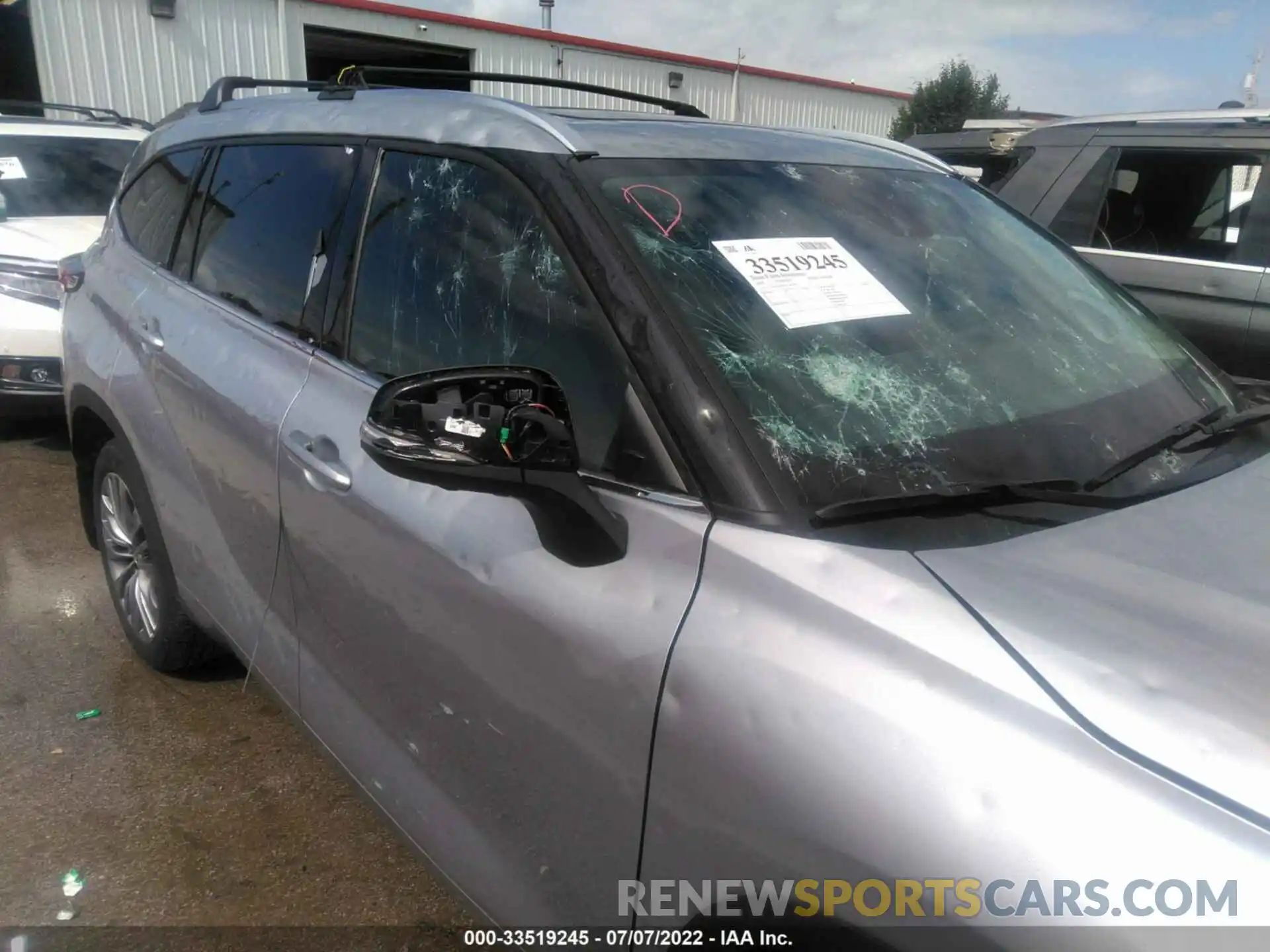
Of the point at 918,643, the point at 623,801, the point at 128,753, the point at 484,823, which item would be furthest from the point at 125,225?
the point at 918,643

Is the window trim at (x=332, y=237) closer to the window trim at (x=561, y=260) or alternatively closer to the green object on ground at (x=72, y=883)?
the window trim at (x=561, y=260)

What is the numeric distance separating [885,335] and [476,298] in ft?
2.56

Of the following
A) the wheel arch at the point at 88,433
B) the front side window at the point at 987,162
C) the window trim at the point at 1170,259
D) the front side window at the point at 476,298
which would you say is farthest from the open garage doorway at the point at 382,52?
the front side window at the point at 476,298

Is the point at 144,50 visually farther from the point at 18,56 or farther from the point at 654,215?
the point at 654,215

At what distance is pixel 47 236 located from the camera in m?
5.62

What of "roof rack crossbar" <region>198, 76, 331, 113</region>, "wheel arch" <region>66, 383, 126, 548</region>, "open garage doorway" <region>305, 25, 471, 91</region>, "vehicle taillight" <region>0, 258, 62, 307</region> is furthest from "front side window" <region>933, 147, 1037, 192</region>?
"open garage doorway" <region>305, 25, 471, 91</region>

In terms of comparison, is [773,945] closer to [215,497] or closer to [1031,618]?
[1031,618]

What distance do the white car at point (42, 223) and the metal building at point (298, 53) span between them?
384 cm

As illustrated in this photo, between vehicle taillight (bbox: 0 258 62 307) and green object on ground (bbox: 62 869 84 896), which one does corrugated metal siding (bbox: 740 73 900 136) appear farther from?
green object on ground (bbox: 62 869 84 896)

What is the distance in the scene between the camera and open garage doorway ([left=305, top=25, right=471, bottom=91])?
1517 cm

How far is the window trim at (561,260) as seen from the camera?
1.51 m

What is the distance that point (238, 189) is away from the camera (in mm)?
2795

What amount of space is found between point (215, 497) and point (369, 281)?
759 mm

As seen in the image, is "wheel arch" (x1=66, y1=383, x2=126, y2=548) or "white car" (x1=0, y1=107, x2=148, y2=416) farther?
"white car" (x1=0, y1=107, x2=148, y2=416)
